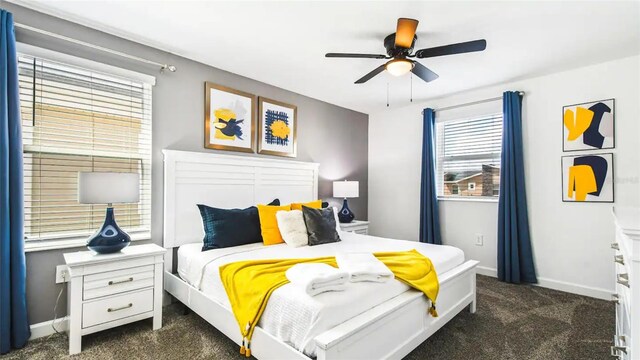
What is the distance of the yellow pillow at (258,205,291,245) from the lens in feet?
9.42

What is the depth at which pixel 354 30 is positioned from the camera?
2492 millimetres

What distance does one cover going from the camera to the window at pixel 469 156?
3.90 m

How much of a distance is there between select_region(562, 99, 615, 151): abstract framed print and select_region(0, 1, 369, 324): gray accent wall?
2.70 metres

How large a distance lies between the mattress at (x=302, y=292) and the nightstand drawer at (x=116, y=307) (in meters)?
0.34

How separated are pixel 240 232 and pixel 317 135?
204 centimetres

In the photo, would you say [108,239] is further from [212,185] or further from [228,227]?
[212,185]

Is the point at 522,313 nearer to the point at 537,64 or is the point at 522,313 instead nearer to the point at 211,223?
the point at 537,64

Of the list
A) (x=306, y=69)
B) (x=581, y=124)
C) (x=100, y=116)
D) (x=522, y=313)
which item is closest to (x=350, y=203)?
(x=306, y=69)

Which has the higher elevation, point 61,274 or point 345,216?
point 345,216

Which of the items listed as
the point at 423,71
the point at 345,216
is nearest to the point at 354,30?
the point at 423,71

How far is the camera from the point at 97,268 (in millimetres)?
2105

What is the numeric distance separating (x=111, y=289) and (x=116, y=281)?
0.20 ft

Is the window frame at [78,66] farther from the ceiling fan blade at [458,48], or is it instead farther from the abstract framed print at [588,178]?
the abstract framed print at [588,178]

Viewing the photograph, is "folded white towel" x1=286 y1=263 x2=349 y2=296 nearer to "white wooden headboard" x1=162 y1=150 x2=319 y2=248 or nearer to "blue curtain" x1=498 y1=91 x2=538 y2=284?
"white wooden headboard" x1=162 y1=150 x2=319 y2=248
